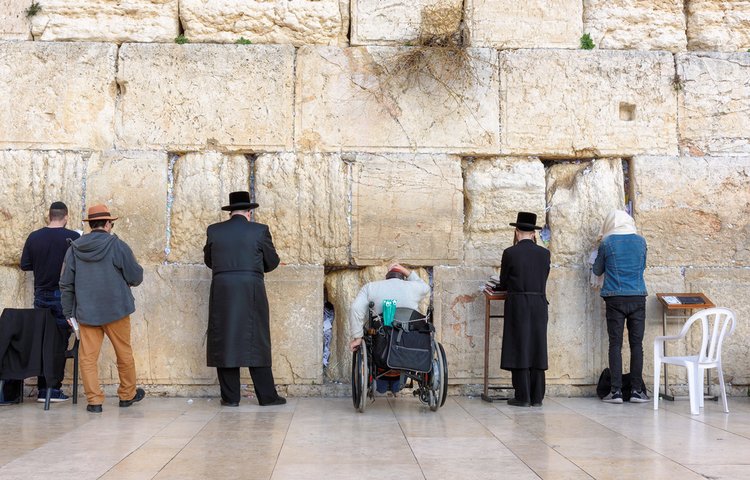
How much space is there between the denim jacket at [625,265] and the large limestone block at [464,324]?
41.5 inches

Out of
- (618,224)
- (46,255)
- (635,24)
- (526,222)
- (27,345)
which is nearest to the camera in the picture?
(27,345)

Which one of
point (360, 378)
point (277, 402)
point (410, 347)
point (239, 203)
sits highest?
point (239, 203)

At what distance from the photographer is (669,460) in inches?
185

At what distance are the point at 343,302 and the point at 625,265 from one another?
2.56 metres

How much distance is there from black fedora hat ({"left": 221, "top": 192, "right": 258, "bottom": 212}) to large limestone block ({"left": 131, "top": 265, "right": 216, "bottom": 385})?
34.3 inches

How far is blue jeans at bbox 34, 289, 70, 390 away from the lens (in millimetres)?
6941

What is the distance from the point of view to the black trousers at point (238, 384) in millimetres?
6887

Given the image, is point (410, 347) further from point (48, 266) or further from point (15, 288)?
point (15, 288)

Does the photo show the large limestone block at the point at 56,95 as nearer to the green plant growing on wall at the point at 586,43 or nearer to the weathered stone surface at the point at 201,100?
the weathered stone surface at the point at 201,100

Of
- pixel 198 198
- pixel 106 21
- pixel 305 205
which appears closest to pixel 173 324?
pixel 198 198

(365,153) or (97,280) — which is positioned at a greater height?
(365,153)

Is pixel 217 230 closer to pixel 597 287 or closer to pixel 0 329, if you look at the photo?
pixel 0 329

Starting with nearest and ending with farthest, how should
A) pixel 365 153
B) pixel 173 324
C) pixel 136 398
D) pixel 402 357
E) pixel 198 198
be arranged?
pixel 402 357, pixel 136 398, pixel 173 324, pixel 198 198, pixel 365 153

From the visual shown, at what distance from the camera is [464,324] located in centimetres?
767
